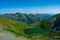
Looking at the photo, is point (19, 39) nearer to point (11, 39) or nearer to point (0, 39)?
point (11, 39)

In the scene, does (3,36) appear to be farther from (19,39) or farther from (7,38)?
(19,39)

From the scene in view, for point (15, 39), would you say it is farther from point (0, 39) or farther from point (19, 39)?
point (0, 39)

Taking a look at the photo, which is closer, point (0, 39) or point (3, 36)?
point (0, 39)

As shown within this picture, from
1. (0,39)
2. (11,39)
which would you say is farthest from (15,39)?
(0,39)

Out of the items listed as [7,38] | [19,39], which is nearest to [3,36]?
[7,38]
